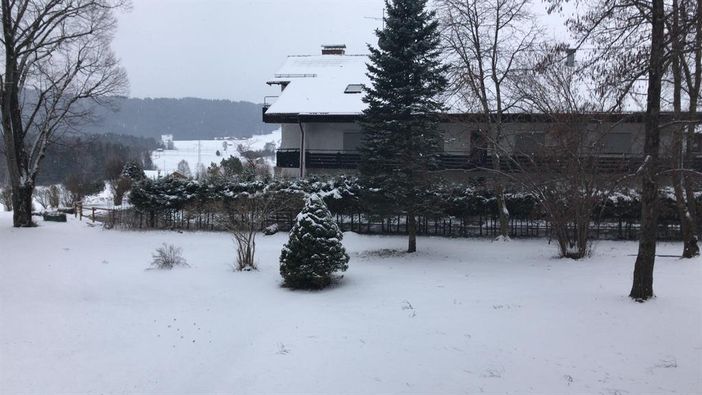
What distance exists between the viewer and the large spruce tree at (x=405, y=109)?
15836 mm

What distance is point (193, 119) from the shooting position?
474 feet

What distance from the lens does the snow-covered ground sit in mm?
100438

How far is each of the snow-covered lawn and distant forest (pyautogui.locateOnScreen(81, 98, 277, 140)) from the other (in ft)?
403

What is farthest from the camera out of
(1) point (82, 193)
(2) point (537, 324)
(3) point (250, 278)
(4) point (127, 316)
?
(1) point (82, 193)

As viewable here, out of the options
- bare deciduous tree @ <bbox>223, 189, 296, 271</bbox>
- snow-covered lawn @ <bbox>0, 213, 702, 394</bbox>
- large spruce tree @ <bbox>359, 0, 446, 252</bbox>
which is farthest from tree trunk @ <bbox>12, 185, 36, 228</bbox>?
large spruce tree @ <bbox>359, 0, 446, 252</bbox>

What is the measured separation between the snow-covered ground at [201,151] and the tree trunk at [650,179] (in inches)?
3434

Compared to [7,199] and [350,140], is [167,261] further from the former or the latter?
[7,199]

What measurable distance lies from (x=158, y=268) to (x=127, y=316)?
4388mm

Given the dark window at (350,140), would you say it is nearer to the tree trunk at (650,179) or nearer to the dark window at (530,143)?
the dark window at (530,143)

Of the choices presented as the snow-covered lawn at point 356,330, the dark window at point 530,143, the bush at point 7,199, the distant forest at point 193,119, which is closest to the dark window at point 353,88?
the dark window at point 530,143

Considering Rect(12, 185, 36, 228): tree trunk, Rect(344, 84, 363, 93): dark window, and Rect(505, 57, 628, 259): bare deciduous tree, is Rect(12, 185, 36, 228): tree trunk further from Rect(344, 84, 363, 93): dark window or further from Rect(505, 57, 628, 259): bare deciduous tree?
Rect(505, 57, 628, 259): bare deciduous tree

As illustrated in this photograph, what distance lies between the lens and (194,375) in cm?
657

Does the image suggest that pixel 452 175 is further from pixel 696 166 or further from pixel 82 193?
pixel 82 193

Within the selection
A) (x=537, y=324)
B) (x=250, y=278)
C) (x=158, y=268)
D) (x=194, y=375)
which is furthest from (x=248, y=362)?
(x=158, y=268)
